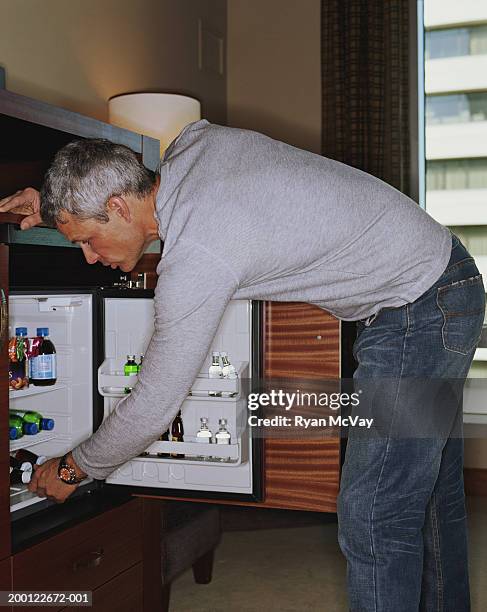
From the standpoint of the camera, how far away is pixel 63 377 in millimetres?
2158

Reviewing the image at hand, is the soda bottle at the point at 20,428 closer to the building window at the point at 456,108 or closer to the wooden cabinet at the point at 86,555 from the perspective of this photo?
the wooden cabinet at the point at 86,555

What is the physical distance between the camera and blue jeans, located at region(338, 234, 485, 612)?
149 cm

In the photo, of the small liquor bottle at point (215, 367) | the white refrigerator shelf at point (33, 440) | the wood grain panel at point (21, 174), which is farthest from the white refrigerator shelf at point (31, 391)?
the wood grain panel at point (21, 174)

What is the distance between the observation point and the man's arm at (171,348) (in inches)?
50.6

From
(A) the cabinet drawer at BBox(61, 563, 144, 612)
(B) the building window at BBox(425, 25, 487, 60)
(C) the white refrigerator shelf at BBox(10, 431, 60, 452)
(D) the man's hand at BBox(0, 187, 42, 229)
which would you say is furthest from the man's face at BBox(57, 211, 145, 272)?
(B) the building window at BBox(425, 25, 487, 60)

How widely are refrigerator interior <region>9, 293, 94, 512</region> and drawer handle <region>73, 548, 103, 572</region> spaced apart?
343 millimetres

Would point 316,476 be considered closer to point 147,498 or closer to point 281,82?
point 147,498

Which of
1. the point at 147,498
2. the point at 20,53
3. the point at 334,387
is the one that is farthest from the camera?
the point at 20,53

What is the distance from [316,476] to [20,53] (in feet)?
5.24

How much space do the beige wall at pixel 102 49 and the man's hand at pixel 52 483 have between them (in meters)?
1.36

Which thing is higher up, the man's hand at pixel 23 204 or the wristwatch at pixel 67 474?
the man's hand at pixel 23 204

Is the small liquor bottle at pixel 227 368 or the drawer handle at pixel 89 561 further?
the small liquor bottle at pixel 227 368

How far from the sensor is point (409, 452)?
59.3 inches

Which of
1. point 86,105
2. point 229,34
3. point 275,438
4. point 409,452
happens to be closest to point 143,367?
point 409,452
